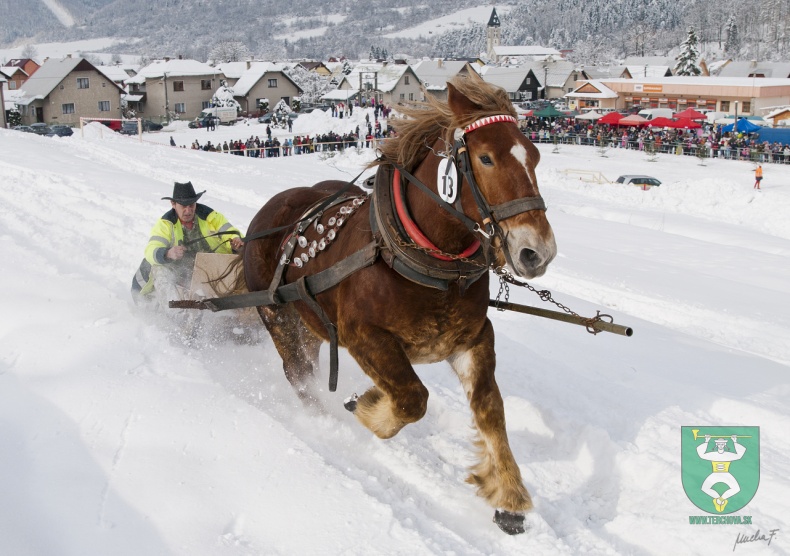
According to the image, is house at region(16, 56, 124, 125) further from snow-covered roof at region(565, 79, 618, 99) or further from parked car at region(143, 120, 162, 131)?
snow-covered roof at region(565, 79, 618, 99)

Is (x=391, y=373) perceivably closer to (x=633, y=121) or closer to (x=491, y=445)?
(x=491, y=445)

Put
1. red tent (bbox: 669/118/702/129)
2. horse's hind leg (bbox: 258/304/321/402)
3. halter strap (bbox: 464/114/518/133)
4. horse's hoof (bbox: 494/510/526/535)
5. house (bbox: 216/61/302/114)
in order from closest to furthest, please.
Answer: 1. halter strap (bbox: 464/114/518/133)
2. horse's hoof (bbox: 494/510/526/535)
3. horse's hind leg (bbox: 258/304/321/402)
4. red tent (bbox: 669/118/702/129)
5. house (bbox: 216/61/302/114)

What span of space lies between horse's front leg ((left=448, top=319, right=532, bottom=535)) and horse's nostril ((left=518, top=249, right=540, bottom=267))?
44.8 inches

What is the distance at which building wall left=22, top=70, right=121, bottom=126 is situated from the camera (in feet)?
198

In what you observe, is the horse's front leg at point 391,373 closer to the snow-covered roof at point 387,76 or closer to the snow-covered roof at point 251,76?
the snow-covered roof at point 387,76

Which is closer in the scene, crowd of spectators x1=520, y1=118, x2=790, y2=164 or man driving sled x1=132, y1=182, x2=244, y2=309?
man driving sled x1=132, y1=182, x2=244, y2=309

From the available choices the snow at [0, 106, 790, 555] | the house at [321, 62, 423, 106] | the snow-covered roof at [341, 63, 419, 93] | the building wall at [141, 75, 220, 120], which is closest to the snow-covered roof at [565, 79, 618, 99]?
the house at [321, 62, 423, 106]

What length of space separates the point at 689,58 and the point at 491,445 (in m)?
92.4

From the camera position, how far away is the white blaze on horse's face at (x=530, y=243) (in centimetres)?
348

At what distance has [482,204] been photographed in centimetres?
374

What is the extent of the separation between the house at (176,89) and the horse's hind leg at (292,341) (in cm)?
6773

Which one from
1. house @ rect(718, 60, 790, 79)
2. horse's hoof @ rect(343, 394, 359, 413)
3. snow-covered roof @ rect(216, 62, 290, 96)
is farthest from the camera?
house @ rect(718, 60, 790, 79)

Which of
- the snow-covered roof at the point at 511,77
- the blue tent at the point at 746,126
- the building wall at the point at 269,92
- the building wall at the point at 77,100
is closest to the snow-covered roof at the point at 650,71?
the snow-covered roof at the point at 511,77

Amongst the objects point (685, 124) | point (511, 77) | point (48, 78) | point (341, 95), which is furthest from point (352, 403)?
point (511, 77)
